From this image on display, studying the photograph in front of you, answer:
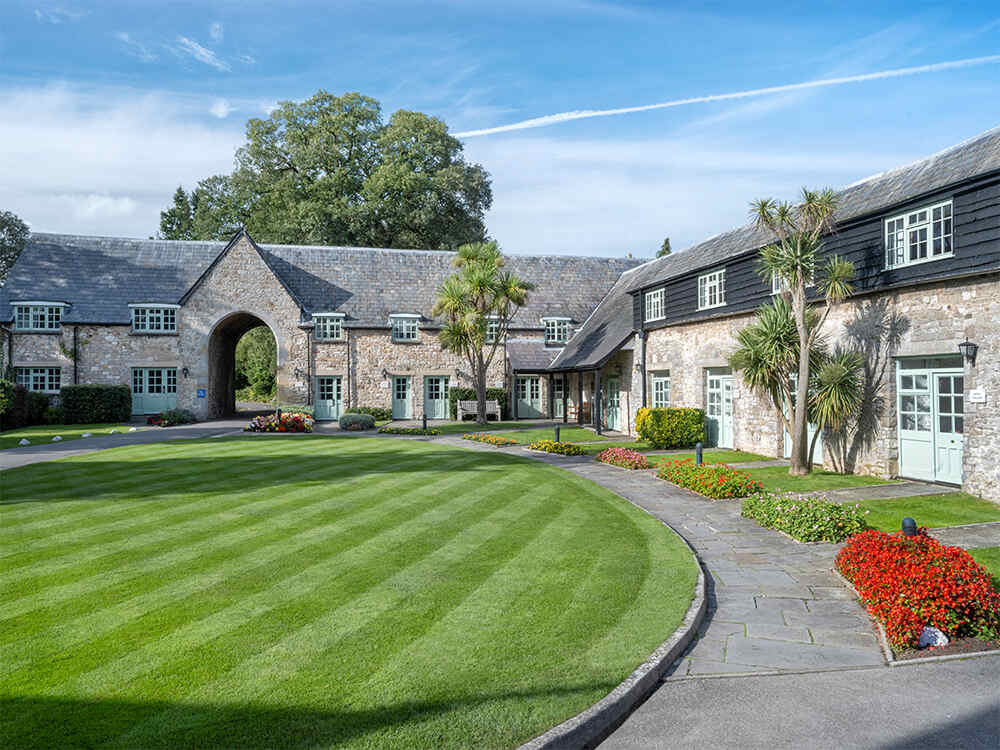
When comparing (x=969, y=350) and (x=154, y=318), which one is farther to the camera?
(x=154, y=318)

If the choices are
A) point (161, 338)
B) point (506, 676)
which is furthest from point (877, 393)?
point (161, 338)

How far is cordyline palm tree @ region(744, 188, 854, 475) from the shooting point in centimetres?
1359

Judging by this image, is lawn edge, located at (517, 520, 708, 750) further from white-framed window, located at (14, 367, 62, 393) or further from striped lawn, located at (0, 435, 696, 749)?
white-framed window, located at (14, 367, 62, 393)

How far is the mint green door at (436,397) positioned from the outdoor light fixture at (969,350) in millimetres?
24608

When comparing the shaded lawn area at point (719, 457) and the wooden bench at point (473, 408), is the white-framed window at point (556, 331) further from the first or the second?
the shaded lawn area at point (719, 457)

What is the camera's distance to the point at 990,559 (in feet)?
25.4

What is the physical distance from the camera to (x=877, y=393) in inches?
544

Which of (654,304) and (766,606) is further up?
(654,304)

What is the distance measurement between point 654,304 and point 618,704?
66.7 ft

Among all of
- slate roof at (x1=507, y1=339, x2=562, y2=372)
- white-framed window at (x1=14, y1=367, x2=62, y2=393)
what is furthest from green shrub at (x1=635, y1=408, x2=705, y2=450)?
white-framed window at (x1=14, y1=367, x2=62, y2=393)

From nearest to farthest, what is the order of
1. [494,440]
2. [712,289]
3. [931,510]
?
[931,510] < [712,289] < [494,440]

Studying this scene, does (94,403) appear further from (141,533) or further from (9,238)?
(9,238)

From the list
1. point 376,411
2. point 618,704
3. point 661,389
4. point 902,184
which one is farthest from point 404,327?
point 618,704

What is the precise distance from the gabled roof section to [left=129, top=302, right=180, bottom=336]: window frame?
78.6 ft
